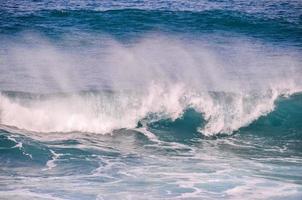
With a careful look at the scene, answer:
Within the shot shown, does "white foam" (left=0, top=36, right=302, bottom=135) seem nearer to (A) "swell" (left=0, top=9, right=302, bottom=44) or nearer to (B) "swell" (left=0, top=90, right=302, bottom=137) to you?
(B) "swell" (left=0, top=90, right=302, bottom=137)

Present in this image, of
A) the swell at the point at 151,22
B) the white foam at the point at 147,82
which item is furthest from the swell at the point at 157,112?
the swell at the point at 151,22

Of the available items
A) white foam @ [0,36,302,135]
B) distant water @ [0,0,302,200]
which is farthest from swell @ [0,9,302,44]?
white foam @ [0,36,302,135]

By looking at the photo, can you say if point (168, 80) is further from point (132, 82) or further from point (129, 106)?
point (129, 106)

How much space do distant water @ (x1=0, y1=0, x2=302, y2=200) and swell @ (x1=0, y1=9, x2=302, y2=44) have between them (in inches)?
3.7

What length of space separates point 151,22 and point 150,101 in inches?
531

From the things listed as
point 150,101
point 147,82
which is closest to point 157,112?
point 150,101

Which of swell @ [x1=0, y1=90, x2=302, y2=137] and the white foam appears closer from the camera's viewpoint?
swell @ [x1=0, y1=90, x2=302, y2=137]

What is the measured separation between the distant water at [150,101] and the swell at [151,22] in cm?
9

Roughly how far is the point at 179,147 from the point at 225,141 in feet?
4.35

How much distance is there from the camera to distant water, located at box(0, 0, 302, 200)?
30.7 ft

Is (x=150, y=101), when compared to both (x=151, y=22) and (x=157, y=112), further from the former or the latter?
(x=151, y=22)

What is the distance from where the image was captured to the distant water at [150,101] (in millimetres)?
9352

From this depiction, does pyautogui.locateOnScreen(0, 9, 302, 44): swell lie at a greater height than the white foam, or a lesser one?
greater

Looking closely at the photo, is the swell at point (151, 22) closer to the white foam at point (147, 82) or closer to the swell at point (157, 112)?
the white foam at point (147, 82)
